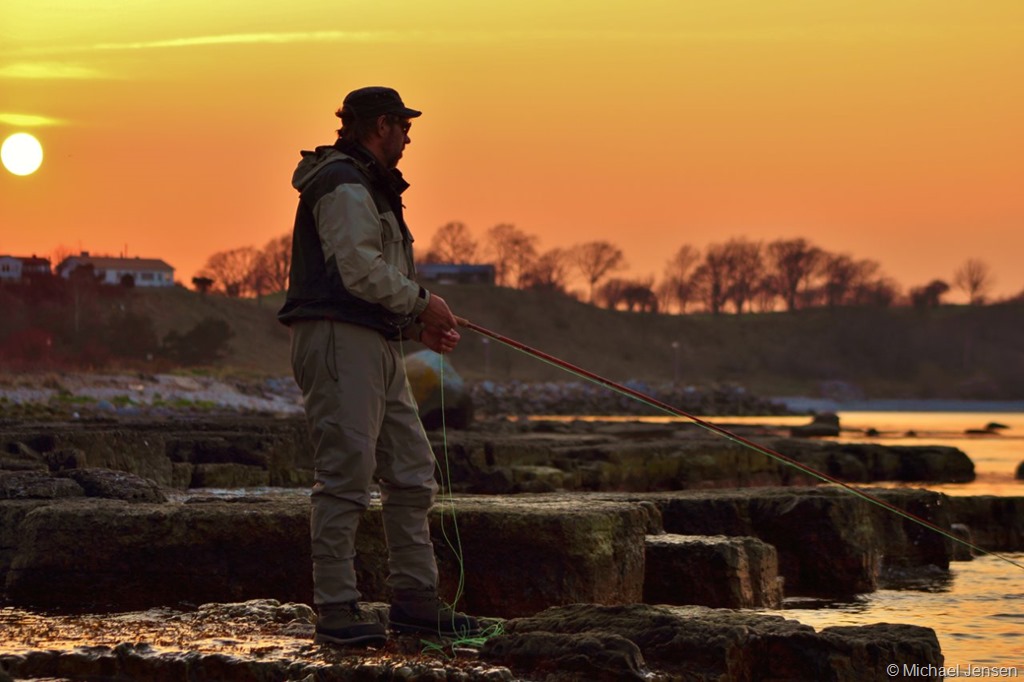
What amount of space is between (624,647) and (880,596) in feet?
16.2

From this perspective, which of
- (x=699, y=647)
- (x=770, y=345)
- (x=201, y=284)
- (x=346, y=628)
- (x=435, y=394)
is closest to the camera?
(x=699, y=647)

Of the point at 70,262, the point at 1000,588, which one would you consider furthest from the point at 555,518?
the point at 70,262

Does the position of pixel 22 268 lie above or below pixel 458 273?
below

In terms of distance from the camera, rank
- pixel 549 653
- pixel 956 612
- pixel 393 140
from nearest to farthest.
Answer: pixel 549 653 < pixel 393 140 < pixel 956 612

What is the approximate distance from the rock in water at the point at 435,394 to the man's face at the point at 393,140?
17715mm

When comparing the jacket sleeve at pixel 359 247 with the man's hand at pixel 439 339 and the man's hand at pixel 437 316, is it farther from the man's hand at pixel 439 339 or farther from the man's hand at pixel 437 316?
the man's hand at pixel 439 339

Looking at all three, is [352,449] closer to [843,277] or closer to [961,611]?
[961,611]

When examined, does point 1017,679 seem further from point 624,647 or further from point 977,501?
point 977,501

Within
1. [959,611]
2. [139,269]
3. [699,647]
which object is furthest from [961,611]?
[139,269]

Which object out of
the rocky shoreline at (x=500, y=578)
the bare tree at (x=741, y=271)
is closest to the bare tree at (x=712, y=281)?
the bare tree at (x=741, y=271)

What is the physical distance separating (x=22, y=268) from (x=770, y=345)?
74252mm

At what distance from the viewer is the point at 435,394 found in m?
25.1

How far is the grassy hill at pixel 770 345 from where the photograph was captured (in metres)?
123

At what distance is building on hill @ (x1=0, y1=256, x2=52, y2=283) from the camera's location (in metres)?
80.6
